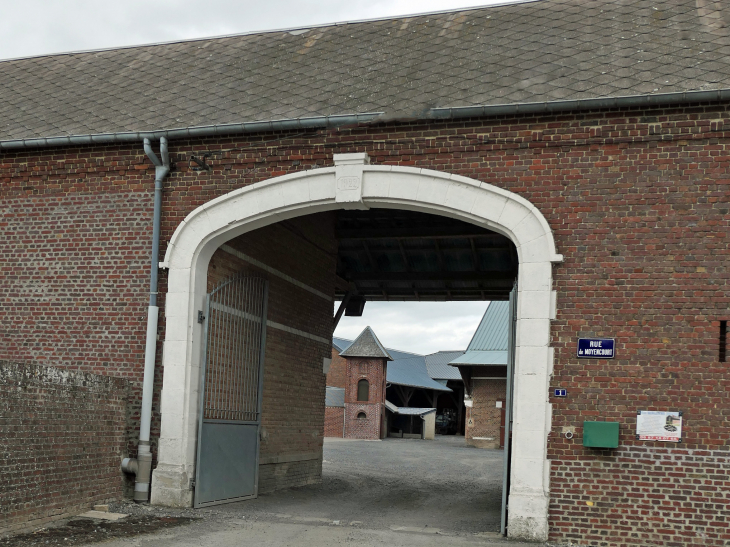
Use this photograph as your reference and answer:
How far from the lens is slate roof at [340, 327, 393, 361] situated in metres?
42.9

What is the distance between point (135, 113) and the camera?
11516mm

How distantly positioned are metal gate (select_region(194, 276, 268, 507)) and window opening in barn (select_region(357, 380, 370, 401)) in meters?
30.9

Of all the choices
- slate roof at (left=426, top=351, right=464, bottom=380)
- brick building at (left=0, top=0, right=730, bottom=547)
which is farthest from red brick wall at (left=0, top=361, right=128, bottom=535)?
slate roof at (left=426, top=351, right=464, bottom=380)

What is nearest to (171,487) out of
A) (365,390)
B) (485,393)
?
(485,393)

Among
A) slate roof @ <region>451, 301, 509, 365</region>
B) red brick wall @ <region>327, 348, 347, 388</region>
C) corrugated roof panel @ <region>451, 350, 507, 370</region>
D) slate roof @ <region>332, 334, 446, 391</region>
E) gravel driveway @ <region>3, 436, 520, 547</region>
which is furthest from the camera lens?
slate roof @ <region>332, 334, 446, 391</region>

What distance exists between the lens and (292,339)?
13.6 metres

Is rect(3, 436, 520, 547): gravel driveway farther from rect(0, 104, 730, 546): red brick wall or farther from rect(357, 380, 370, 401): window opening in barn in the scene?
rect(357, 380, 370, 401): window opening in barn

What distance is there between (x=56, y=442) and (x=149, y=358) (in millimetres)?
1836

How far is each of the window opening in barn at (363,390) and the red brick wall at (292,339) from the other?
27.6 meters

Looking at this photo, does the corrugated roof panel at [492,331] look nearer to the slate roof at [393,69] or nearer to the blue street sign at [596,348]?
the slate roof at [393,69]

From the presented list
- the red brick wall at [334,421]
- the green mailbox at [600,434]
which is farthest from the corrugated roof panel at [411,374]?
the green mailbox at [600,434]

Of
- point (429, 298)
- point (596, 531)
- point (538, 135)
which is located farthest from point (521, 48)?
point (429, 298)

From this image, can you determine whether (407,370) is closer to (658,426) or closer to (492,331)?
(492,331)

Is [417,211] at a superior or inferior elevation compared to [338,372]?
superior
